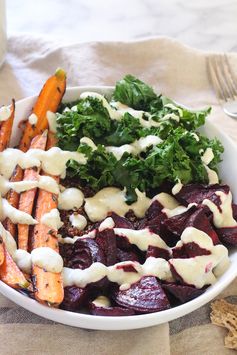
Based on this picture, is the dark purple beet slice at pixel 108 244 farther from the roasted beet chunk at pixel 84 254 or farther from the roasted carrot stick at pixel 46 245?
the roasted carrot stick at pixel 46 245

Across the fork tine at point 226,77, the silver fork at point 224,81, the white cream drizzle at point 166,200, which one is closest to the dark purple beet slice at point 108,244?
the white cream drizzle at point 166,200

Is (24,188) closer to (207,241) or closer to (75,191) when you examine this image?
(75,191)

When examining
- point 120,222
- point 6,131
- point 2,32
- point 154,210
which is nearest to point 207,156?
point 154,210

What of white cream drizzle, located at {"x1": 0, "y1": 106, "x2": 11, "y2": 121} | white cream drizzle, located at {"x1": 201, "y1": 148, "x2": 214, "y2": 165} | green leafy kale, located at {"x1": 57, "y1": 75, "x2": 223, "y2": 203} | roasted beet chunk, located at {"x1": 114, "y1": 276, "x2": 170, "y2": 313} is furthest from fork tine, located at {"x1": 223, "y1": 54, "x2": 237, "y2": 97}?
roasted beet chunk, located at {"x1": 114, "y1": 276, "x2": 170, "y2": 313}

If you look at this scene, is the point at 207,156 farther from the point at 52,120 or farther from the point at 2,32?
the point at 2,32

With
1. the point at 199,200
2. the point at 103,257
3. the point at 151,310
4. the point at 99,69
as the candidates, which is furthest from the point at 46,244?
the point at 99,69
